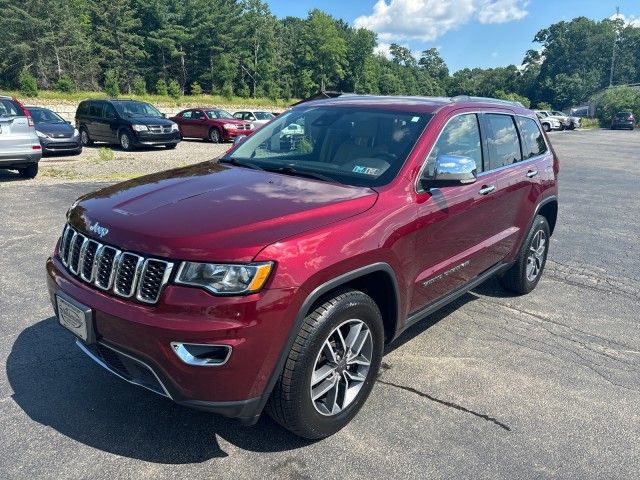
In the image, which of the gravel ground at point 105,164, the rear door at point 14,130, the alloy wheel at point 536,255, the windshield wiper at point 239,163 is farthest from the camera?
the gravel ground at point 105,164

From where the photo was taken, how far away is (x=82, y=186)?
10320 millimetres

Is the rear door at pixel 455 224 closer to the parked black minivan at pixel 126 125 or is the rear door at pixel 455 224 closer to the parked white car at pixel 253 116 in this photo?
the parked black minivan at pixel 126 125

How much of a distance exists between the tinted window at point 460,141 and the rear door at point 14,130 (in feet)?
30.6

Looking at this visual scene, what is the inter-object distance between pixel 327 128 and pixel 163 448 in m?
2.46

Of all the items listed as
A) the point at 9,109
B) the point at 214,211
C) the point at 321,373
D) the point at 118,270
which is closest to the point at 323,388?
the point at 321,373

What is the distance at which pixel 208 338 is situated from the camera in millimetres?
2334

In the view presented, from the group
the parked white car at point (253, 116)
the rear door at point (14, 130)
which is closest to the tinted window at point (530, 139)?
the rear door at point (14, 130)

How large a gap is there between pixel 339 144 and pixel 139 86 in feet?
Answer: 199

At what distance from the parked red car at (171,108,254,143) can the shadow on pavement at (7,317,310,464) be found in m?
20.2

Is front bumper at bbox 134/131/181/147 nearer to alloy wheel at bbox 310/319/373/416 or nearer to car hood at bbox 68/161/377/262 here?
car hood at bbox 68/161/377/262

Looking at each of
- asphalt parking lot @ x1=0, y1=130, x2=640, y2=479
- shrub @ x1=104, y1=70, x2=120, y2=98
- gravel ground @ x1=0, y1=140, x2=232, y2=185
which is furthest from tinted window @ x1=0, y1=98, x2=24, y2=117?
shrub @ x1=104, y1=70, x2=120, y2=98

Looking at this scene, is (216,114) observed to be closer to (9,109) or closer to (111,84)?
(9,109)

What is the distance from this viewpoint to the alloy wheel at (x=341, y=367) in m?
2.83

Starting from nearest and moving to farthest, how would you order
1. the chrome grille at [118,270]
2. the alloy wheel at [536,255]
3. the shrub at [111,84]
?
the chrome grille at [118,270] < the alloy wheel at [536,255] < the shrub at [111,84]
